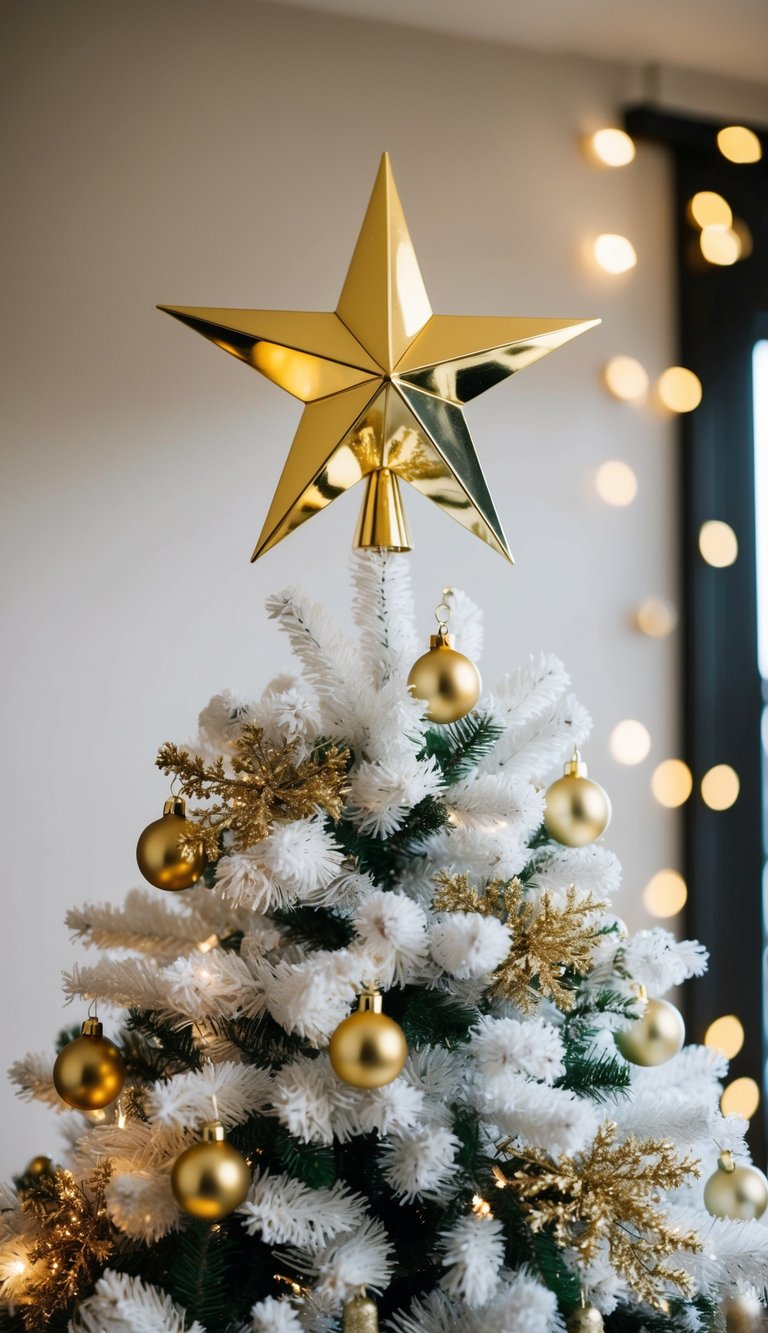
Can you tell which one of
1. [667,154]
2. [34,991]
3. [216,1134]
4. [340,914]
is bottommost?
[34,991]

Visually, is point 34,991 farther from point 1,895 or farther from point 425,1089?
point 425,1089

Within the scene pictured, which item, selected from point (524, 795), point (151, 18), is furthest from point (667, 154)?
point (524, 795)

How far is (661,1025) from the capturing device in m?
0.74

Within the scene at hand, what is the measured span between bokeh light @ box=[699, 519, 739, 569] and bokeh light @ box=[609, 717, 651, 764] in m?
0.26

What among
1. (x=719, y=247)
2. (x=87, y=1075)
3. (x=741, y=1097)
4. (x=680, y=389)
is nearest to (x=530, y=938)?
(x=87, y=1075)

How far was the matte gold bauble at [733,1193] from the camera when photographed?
0.75 m

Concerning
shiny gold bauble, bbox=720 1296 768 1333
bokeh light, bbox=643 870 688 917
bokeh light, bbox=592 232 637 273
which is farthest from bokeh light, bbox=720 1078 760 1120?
bokeh light, bbox=592 232 637 273

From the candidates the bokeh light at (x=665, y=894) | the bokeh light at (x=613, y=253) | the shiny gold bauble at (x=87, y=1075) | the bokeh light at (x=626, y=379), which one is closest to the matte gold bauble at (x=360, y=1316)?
the shiny gold bauble at (x=87, y=1075)

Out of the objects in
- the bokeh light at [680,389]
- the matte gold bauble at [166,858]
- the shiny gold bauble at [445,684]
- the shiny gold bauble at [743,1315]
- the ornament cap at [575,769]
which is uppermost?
the bokeh light at [680,389]

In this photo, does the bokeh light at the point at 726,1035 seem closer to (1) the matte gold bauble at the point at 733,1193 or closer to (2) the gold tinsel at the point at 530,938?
(1) the matte gold bauble at the point at 733,1193

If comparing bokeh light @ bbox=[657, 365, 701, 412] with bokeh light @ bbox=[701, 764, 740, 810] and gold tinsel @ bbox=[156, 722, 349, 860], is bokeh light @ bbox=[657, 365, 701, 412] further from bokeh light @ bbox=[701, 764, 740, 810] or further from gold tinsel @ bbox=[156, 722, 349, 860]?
gold tinsel @ bbox=[156, 722, 349, 860]

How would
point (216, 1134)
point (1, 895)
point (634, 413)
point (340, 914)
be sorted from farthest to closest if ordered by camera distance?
point (634, 413)
point (1, 895)
point (340, 914)
point (216, 1134)

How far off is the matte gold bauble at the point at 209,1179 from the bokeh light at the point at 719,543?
1.14m

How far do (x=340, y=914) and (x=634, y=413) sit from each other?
1.02 m
